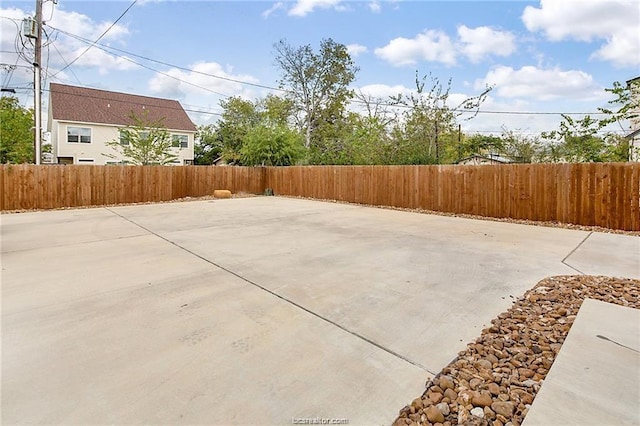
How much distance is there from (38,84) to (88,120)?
10.1 m

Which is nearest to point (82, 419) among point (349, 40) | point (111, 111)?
point (349, 40)

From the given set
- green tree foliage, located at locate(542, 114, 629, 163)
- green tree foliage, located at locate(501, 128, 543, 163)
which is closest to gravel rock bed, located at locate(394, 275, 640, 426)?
green tree foliage, located at locate(542, 114, 629, 163)

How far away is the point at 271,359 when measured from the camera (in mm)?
1951

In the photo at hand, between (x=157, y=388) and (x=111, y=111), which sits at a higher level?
(x=111, y=111)

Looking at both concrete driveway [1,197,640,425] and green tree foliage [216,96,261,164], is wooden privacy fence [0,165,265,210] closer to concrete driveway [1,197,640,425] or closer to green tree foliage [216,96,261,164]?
concrete driveway [1,197,640,425]

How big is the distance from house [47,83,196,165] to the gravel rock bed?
755 inches

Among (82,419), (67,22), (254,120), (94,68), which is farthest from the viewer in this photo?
(254,120)

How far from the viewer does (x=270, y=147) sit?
1560 centimetres

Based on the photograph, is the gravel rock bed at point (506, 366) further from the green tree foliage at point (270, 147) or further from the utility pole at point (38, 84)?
the green tree foliage at point (270, 147)

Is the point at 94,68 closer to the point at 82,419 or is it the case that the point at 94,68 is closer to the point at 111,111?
the point at 111,111

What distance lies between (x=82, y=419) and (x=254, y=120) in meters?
27.1

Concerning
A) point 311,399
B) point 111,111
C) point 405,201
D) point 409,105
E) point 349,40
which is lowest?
point 311,399

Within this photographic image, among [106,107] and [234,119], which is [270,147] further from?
[234,119]

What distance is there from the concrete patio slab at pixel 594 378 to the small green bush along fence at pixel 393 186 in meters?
5.39
